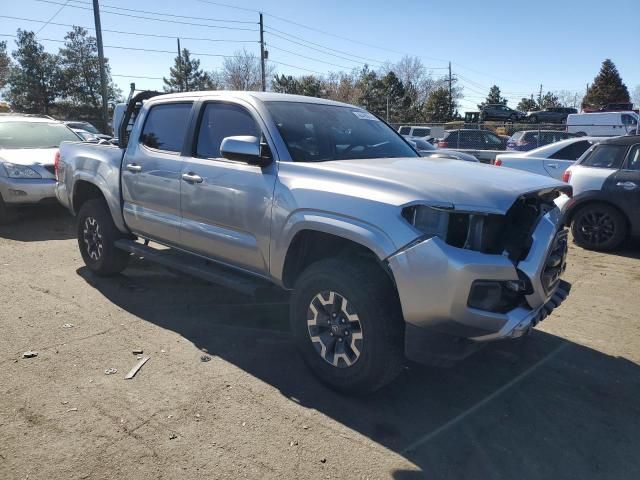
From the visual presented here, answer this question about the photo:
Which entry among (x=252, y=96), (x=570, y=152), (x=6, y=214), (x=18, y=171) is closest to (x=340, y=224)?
(x=252, y=96)

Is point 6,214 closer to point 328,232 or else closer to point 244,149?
point 244,149

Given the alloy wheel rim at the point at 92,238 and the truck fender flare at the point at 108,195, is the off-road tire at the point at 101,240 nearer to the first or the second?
Answer: the alloy wheel rim at the point at 92,238

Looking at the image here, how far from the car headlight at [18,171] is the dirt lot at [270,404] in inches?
152

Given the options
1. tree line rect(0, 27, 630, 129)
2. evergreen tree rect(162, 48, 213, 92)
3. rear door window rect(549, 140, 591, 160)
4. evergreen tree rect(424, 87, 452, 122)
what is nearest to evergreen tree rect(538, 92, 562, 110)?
tree line rect(0, 27, 630, 129)

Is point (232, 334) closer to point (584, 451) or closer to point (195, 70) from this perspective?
point (584, 451)

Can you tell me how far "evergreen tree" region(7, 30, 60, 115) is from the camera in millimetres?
43406

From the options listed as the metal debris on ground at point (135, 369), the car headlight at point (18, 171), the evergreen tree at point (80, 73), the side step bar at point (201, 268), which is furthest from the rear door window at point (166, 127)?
the evergreen tree at point (80, 73)

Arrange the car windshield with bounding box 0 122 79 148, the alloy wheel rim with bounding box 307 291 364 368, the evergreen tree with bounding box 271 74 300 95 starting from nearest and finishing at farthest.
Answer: the alloy wheel rim with bounding box 307 291 364 368 < the car windshield with bounding box 0 122 79 148 < the evergreen tree with bounding box 271 74 300 95

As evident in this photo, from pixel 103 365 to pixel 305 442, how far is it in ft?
5.75

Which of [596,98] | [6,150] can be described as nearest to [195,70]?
[596,98]

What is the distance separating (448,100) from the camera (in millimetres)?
60812

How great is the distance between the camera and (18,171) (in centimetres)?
809

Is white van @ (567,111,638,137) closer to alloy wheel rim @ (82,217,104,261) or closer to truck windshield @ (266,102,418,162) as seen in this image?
truck windshield @ (266,102,418,162)

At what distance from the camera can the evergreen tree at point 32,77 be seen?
43406 mm
